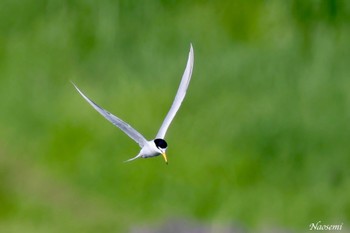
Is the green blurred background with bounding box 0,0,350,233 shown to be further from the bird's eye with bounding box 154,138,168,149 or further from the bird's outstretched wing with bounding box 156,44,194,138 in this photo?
the bird's eye with bounding box 154,138,168,149

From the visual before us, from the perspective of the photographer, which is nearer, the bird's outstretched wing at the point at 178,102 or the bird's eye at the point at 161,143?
the bird's eye at the point at 161,143

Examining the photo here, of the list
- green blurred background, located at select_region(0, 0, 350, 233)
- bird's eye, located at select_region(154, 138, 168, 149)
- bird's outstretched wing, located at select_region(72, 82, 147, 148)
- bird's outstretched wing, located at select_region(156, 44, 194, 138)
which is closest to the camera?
bird's outstretched wing, located at select_region(72, 82, 147, 148)

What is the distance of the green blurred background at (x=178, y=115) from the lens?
10.4 m

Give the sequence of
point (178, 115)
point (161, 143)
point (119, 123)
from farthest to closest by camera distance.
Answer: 1. point (178, 115)
2. point (161, 143)
3. point (119, 123)

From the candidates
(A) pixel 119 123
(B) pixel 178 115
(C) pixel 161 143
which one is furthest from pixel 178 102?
(B) pixel 178 115

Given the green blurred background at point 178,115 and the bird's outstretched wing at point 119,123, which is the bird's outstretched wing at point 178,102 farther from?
the green blurred background at point 178,115

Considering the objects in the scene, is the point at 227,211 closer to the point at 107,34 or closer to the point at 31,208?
the point at 31,208

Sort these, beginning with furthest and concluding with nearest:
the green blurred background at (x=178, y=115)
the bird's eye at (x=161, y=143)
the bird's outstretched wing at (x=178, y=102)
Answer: the green blurred background at (x=178, y=115) → the bird's outstretched wing at (x=178, y=102) → the bird's eye at (x=161, y=143)

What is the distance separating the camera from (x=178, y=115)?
36.6ft

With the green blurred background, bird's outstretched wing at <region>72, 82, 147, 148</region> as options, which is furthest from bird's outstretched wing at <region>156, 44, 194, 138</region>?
the green blurred background

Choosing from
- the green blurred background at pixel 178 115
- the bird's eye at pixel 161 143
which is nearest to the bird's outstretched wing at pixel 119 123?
the bird's eye at pixel 161 143

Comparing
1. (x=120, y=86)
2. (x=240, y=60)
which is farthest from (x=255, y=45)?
(x=120, y=86)

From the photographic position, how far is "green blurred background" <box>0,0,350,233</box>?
1041 centimetres

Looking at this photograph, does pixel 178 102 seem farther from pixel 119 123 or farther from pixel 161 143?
pixel 119 123
